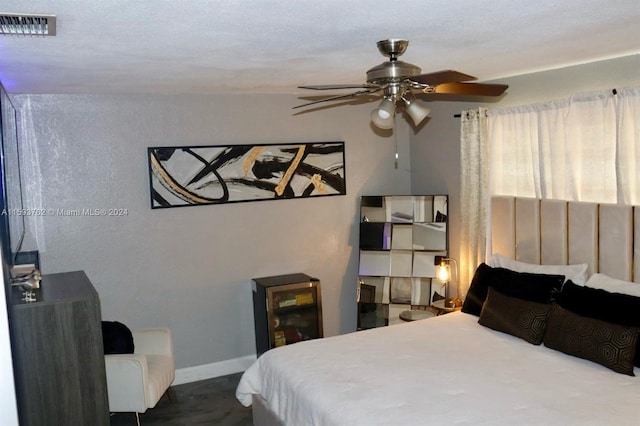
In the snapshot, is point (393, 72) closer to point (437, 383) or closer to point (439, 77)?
point (439, 77)

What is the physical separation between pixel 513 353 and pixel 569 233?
1.03 m

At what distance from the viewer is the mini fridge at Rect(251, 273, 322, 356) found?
16.1ft

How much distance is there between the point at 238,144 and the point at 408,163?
69.4 inches

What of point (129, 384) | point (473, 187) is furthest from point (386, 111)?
point (129, 384)

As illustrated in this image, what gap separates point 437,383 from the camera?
314cm

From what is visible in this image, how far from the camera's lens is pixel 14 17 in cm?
205

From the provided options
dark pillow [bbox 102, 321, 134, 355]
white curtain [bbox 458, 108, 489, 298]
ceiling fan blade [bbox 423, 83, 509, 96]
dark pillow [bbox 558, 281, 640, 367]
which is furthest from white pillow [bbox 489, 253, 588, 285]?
dark pillow [bbox 102, 321, 134, 355]

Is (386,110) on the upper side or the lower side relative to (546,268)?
upper

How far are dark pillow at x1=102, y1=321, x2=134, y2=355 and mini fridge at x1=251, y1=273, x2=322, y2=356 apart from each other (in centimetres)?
119

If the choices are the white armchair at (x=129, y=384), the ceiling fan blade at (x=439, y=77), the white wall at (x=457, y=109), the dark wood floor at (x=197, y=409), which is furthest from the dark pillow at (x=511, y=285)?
the white armchair at (x=129, y=384)

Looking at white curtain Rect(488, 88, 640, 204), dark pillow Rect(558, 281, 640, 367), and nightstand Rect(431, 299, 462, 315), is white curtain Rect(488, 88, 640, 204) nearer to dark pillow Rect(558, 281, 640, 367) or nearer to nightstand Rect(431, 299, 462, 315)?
dark pillow Rect(558, 281, 640, 367)

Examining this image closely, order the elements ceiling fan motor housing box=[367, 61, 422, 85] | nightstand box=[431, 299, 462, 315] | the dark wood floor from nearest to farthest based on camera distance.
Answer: ceiling fan motor housing box=[367, 61, 422, 85], the dark wood floor, nightstand box=[431, 299, 462, 315]

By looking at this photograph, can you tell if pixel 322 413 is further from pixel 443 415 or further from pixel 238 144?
pixel 238 144

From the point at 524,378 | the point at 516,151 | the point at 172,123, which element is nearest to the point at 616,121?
the point at 516,151
